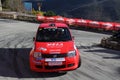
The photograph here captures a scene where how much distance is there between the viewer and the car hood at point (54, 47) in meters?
13.6

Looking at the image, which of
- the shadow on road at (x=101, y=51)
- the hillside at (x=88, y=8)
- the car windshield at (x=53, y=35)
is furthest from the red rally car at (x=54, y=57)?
the hillside at (x=88, y=8)

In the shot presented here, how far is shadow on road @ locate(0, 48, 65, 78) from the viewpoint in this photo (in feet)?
45.6

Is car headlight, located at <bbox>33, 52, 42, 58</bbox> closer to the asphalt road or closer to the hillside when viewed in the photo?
the asphalt road

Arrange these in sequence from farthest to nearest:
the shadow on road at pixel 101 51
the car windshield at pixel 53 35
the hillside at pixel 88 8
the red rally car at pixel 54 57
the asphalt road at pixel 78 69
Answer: the hillside at pixel 88 8 → the shadow on road at pixel 101 51 → the car windshield at pixel 53 35 → the asphalt road at pixel 78 69 → the red rally car at pixel 54 57

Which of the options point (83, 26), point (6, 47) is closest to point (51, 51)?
point (6, 47)

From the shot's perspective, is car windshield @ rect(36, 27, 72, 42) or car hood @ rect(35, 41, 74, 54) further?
car windshield @ rect(36, 27, 72, 42)

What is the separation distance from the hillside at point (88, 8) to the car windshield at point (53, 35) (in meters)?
86.1

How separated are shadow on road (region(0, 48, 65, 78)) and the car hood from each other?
103 centimetres

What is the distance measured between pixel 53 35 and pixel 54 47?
4.47 ft

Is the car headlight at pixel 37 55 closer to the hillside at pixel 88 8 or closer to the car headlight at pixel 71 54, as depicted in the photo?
the car headlight at pixel 71 54

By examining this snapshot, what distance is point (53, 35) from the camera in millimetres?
15219

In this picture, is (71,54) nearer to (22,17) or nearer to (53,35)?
(53,35)

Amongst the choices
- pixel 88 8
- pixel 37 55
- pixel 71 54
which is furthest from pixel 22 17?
pixel 88 8

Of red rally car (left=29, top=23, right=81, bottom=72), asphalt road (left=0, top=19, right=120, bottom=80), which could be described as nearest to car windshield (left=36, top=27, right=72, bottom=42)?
red rally car (left=29, top=23, right=81, bottom=72)
